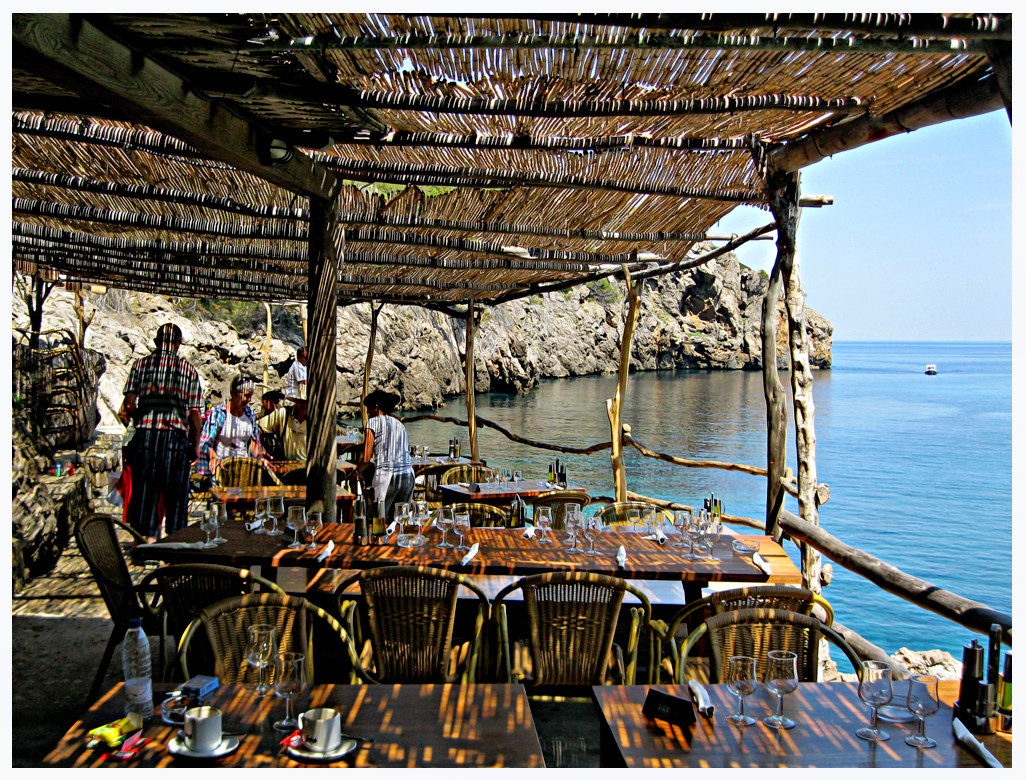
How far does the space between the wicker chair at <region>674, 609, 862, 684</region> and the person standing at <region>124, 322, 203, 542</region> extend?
456 cm

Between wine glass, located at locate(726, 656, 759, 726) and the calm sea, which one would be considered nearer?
wine glass, located at locate(726, 656, 759, 726)

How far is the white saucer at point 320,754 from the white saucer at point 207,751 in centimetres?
15

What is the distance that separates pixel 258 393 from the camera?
21859 millimetres

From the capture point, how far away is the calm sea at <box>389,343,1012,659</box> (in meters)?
15.6

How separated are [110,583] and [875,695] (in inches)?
133

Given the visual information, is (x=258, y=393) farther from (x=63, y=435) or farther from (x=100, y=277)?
(x=100, y=277)

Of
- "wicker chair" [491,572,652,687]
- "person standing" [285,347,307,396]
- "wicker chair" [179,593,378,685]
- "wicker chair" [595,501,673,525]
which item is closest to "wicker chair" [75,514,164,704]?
"wicker chair" [179,593,378,685]

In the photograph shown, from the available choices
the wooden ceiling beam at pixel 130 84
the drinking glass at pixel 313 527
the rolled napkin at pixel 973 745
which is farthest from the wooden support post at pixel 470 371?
the rolled napkin at pixel 973 745

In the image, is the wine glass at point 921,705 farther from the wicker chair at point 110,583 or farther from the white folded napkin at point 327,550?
the wicker chair at point 110,583

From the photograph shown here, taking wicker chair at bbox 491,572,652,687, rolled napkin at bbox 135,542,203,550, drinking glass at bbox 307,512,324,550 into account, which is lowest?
wicker chair at bbox 491,572,652,687

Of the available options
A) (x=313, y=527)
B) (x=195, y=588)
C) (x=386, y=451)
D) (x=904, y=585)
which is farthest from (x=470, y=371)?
(x=904, y=585)

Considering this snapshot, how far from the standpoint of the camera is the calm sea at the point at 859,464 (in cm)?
1564

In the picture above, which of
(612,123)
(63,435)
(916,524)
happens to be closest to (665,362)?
(916,524)

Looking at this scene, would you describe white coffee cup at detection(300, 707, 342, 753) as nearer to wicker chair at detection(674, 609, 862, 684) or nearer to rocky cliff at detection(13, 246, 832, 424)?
wicker chair at detection(674, 609, 862, 684)
